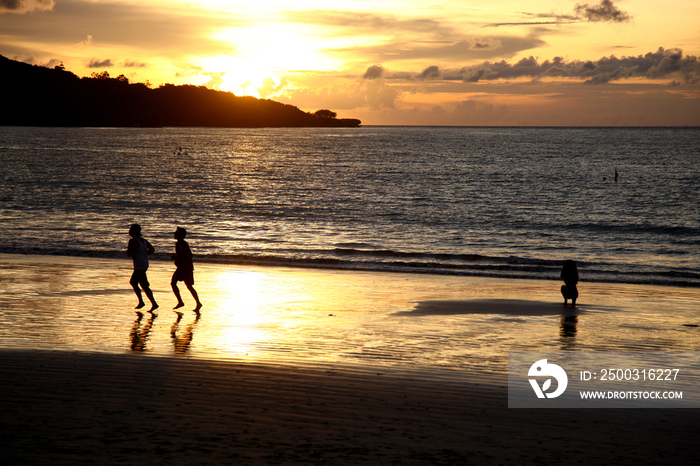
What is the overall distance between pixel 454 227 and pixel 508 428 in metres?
27.5

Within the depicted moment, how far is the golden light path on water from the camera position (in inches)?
340

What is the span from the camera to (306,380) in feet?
23.0

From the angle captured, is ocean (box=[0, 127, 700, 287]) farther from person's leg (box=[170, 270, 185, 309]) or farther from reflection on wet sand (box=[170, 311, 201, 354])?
reflection on wet sand (box=[170, 311, 201, 354])

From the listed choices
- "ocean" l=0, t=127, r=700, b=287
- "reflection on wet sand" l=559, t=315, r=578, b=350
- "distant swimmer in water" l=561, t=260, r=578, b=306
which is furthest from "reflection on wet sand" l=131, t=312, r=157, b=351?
"distant swimmer in water" l=561, t=260, r=578, b=306

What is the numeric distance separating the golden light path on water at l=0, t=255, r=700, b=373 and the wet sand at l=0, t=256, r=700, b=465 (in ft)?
0.20

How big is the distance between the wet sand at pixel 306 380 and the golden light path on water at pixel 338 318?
6 cm

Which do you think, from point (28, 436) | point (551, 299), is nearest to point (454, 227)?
point (551, 299)

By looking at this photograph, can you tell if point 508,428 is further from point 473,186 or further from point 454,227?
point 473,186

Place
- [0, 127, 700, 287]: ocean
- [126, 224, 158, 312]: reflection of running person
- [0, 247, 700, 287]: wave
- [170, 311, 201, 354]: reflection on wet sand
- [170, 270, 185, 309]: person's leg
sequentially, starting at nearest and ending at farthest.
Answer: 1. [170, 311, 201, 354]: reflection on wet sand
2. [126, 224, 158, 312]: reflection of running person
3. [170, 270, 185, 309]: person's leg
4. [0, 247, 700, 287]: wave
5. [0, 127, 700, 287]: ocean

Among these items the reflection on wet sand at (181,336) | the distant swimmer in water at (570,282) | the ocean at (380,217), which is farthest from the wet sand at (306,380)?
the ocean at (380,217)

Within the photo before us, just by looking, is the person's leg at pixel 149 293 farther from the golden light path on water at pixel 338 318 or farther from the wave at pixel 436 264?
the wave at pixel 436 264

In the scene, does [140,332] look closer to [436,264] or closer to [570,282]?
[570,282]

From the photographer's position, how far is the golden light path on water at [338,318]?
340 inches

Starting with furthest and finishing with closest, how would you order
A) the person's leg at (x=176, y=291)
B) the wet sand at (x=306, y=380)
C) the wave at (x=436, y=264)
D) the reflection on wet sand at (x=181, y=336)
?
the wave at (x=436, y=264) → the person's leg at (x=176, y=291) → the reflection on wet sand at (x=181, y=336) → the wet sand at (x=306, y=380)
